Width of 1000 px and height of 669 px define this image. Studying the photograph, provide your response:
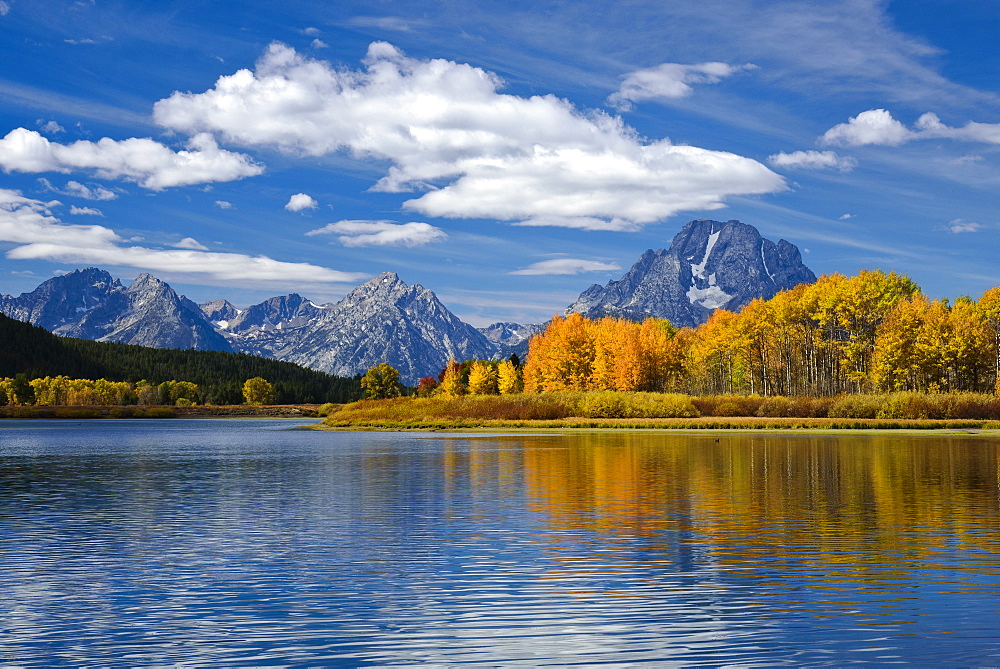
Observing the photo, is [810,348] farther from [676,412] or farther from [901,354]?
[676,412]

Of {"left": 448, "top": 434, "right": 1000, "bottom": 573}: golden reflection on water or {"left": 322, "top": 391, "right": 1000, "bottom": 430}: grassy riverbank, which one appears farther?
{"left": 322, "top": 391, "right": 1000, "bottom": 430}: grassy riverbank

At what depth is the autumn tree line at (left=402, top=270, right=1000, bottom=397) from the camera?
103 meters

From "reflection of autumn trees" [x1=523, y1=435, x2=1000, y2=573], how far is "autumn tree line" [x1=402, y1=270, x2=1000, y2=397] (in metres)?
53.8

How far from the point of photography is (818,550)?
19.5 metres

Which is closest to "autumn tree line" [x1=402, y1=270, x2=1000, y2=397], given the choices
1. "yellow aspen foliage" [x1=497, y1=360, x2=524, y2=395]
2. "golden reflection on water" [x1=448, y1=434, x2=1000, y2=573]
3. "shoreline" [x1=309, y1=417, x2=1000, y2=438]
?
"shoreline" [x1=309, y1=417, x2=1000, y2=438]

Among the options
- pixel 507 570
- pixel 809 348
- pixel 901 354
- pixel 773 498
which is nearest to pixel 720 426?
pixel 901 354

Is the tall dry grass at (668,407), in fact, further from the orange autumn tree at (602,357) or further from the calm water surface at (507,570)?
the calm water surface at (507,570)

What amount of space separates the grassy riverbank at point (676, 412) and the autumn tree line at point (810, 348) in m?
12.2

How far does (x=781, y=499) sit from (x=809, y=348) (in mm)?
100284

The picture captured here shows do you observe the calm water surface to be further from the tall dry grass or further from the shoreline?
the tall dry grass

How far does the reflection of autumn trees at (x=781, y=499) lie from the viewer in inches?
818

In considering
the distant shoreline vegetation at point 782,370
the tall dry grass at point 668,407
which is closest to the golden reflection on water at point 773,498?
the tall dry grass at point 668,407

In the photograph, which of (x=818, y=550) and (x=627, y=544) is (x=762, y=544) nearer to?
(x=818, y=550)

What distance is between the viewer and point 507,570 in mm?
17578
